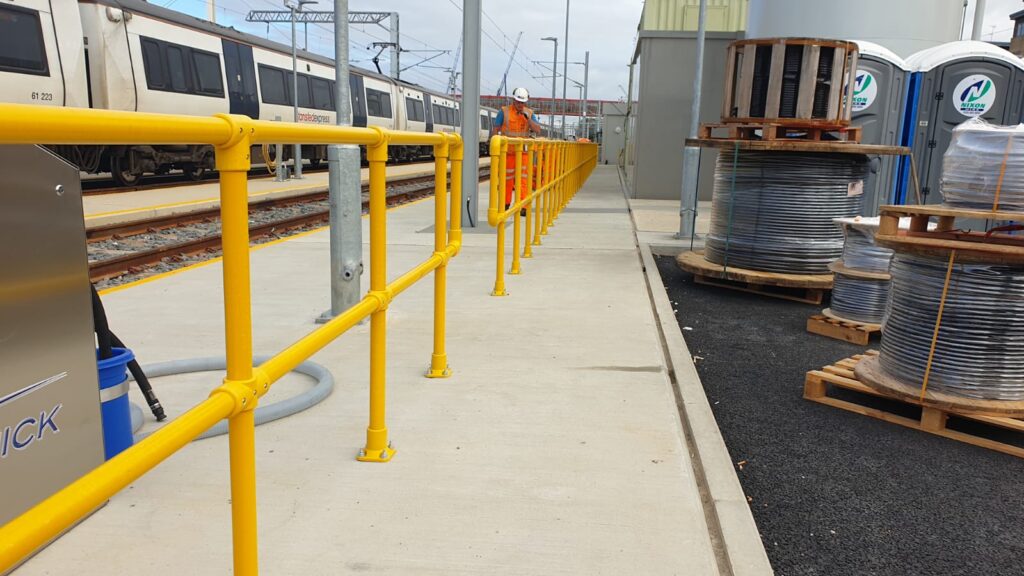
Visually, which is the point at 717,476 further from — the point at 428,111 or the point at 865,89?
the point at 428,111

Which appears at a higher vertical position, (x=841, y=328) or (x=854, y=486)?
(x=841, y=328)

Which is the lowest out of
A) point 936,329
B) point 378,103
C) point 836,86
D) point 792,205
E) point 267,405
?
point 267,405

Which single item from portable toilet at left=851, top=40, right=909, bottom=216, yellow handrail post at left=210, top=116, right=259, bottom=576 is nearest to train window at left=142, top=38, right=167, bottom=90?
portable toilet at left=851, top=40, right=909, bottom=216

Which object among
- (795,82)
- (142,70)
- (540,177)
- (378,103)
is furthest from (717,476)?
(378,103)

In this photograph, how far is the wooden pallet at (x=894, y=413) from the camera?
3.71m

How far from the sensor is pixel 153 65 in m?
14.6

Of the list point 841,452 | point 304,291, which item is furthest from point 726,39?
point 841,452

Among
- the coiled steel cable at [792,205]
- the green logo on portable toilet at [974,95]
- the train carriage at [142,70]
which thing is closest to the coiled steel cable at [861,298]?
the coiled steel cable at [792,205]

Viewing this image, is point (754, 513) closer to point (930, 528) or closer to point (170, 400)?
point (930, 528)

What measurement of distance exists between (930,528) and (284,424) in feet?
9.13

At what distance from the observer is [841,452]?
3646mm

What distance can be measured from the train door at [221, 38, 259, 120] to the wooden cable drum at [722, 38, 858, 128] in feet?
43.7

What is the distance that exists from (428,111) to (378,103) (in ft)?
25.1

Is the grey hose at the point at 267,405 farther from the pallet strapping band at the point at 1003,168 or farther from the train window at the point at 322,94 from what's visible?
the train window at the point at 322,94
